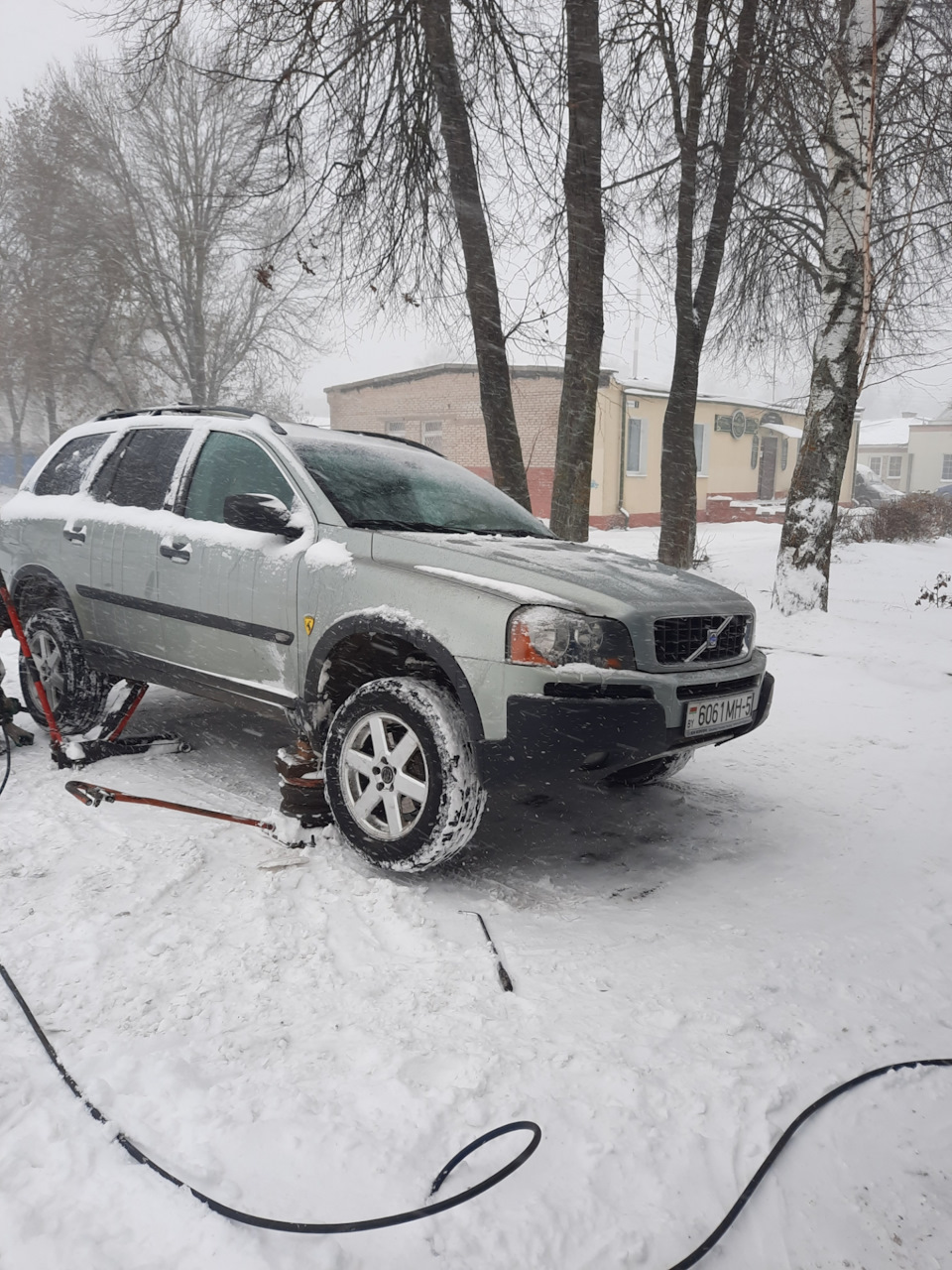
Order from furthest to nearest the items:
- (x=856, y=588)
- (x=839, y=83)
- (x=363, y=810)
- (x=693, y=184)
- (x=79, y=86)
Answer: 1. (x=79, y=86)
2. (x=856, y=588)
3. (x=693, y=184)
4. (x=839, y=83)
5. (x=363, y=810)

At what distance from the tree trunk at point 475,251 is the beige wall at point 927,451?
63423 millimetres

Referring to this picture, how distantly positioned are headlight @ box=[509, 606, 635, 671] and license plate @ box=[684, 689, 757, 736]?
1.09 feet

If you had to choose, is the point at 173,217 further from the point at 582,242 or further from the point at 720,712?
the point at 720,712

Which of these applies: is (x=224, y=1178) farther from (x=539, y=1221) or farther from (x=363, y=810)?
(x=363, y=810)

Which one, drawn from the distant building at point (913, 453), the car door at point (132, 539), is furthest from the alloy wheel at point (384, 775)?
the distant building at point (913, 453)

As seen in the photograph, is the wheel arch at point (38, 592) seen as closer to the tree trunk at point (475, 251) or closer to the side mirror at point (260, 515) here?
the side mirror at point (260, 515)

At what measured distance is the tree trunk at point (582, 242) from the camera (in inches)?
315

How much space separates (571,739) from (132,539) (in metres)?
2.69

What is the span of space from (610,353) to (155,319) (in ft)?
53.9

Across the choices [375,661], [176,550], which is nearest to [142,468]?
[176,550]

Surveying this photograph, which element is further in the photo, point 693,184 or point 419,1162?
point 693,184

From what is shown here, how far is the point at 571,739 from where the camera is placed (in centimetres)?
308

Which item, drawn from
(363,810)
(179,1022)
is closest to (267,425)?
(363,810)

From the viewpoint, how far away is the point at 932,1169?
2.06m
